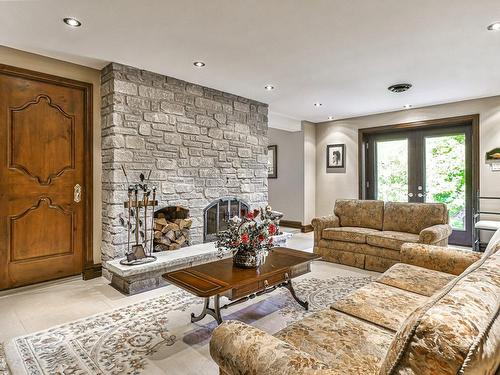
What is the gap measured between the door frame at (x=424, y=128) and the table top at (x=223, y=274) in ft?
12.5

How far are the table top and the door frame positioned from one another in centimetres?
381

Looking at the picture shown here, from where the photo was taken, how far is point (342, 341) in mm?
1458

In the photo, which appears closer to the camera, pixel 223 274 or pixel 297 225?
pixel 223 274

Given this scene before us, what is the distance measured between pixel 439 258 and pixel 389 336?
1.40 meters

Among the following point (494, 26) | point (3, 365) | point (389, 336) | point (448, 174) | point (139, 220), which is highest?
point (494, 26)

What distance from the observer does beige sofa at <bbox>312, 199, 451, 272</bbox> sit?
150 inches

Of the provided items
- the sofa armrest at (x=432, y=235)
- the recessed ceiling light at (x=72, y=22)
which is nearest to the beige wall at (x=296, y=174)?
the sofa armrest at (x=432, y=235)

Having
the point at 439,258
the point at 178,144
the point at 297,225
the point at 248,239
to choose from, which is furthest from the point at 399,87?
the point at 297,225

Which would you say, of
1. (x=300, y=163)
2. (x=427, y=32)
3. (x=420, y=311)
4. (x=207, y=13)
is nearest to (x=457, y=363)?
(x=420, y=311)

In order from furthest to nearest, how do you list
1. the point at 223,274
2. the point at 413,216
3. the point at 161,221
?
the point at 413,216 → the point at 161,221 → the point at 223,274

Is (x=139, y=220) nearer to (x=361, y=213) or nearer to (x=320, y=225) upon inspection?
(x=320, y=225)

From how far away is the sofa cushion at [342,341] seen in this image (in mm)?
1298

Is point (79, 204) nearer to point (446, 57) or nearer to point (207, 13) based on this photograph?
point (207, 13)

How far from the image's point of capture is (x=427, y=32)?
9.02 ft
